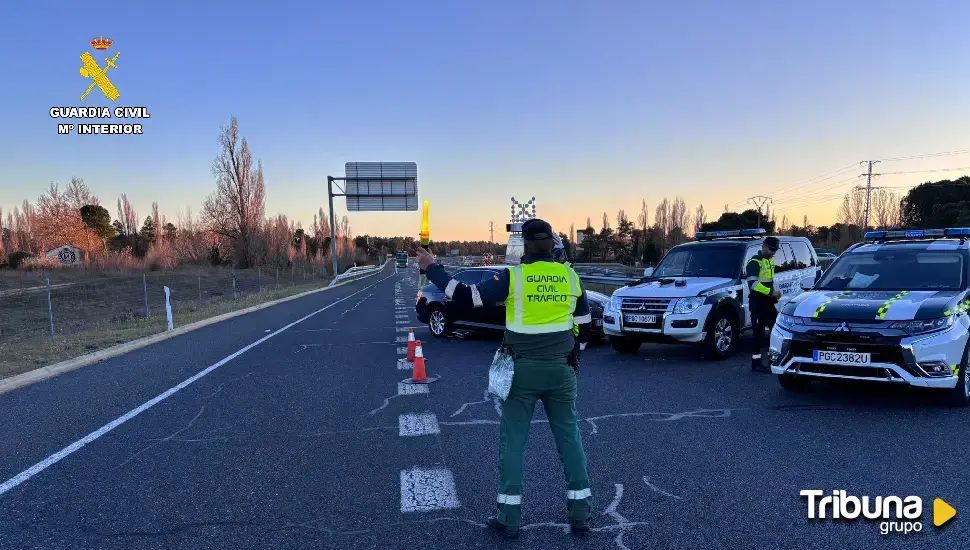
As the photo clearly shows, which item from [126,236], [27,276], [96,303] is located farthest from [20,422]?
[126,236]

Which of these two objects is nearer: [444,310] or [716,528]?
[716,528]

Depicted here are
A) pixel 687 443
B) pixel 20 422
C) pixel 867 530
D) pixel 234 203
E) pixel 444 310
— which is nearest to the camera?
pixel 867 530

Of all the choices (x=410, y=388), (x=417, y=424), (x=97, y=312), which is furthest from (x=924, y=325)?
(x=97, y=312)

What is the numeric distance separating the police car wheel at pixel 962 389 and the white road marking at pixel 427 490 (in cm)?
535

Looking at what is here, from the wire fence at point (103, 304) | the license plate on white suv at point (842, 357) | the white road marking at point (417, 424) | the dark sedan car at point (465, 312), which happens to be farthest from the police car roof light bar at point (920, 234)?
the wire fence at point (103, 304)

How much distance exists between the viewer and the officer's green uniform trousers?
11.9ft

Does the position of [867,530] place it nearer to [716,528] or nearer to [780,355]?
[716,528]

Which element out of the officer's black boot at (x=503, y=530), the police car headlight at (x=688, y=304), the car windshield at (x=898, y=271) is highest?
the car windshield at (x=898, y=271)

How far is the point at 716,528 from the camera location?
11.9ft

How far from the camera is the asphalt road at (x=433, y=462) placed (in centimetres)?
367

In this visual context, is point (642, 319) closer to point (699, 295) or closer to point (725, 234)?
point (699, 295)

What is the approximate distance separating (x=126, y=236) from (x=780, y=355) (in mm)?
93391

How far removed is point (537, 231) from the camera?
3840 millimetres

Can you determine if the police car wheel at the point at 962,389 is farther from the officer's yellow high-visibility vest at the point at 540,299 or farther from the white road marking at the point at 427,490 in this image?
the white road marking at the point at 427,490
